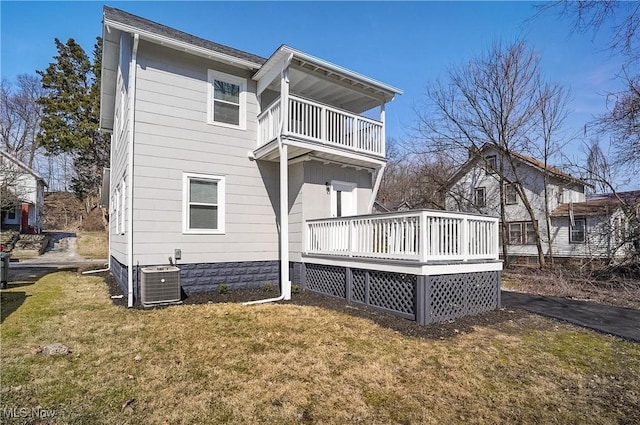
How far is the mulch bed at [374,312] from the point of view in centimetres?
578

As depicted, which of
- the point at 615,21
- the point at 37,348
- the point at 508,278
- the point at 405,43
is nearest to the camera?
the point at 615,21

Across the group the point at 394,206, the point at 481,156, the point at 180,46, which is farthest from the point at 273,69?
the point at 394,206

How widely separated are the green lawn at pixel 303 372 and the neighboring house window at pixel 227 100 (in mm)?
4967

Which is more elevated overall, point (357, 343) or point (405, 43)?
point (405, 43)

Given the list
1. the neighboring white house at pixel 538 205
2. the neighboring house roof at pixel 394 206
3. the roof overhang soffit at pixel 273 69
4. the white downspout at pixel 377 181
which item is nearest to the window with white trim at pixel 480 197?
the neighboring white house at pixel 538 205

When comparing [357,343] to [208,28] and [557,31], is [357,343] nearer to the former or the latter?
[557,31]

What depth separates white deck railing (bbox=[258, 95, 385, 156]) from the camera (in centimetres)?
834

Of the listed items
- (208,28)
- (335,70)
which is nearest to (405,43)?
(335,70)

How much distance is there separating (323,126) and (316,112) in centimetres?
43

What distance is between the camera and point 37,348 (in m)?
4.55

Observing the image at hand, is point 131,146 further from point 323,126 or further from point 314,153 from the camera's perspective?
point 323,126

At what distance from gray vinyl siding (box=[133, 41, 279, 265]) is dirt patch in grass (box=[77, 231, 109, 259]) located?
16062mm

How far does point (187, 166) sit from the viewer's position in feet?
27.0

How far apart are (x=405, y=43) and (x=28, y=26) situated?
34.7ft
